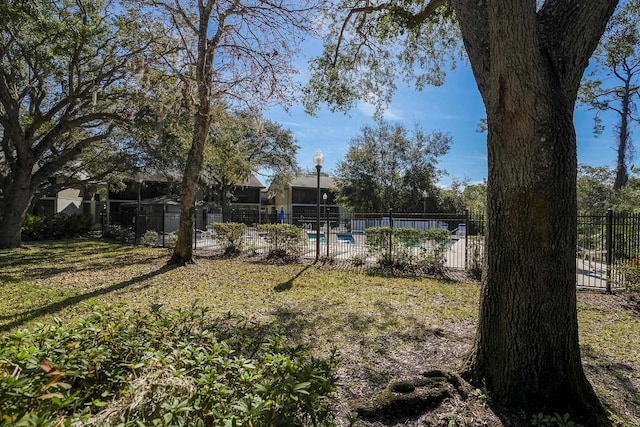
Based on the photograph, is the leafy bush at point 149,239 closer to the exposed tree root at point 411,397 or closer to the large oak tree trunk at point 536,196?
the exposed tree root at point 411,397

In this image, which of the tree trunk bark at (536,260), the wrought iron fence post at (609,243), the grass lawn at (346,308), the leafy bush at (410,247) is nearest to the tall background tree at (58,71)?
the grass lawn at (346,308)

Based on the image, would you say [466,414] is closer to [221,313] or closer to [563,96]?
[563,96]

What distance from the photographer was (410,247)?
9406 millimetres

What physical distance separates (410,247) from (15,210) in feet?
48.0

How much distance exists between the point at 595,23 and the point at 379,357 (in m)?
3.36

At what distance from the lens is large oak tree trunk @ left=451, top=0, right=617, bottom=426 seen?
2.34 m


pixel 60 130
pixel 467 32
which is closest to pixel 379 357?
pixel 467 32

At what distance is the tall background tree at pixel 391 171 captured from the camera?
3116 cm

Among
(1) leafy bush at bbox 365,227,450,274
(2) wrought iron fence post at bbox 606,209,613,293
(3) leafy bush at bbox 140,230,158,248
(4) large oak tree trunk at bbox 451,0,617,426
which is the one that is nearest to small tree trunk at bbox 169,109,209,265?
(1) leafy bush at bbox 365,227,450,274

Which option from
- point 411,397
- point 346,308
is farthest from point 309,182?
point 411,397

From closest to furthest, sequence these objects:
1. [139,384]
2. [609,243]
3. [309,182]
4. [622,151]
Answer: [139,384] < [609,243] < [622,151] < [309,182]

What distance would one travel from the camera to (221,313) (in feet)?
16.5

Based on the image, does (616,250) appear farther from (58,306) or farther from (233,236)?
(58,306)

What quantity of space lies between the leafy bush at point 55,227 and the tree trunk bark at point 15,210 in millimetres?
3973
